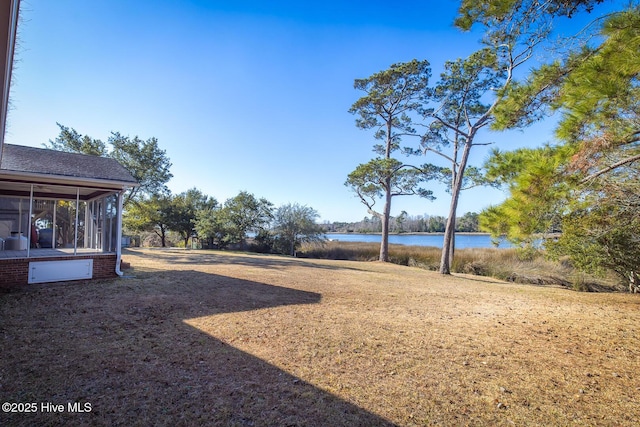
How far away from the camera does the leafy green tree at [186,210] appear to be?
25062 millimetres

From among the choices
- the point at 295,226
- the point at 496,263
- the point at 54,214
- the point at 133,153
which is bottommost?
the point at 496,263

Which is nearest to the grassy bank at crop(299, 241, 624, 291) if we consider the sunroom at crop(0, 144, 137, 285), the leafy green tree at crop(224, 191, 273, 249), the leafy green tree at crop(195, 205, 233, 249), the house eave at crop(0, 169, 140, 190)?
the leafy green tree at crop(224, 191, 273, 249)

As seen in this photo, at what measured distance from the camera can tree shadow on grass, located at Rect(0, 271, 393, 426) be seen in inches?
94.5

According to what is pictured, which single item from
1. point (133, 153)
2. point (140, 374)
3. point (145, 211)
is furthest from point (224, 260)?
point (133, 153)

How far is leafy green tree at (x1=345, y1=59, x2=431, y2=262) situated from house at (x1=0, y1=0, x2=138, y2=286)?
12504 millimetres

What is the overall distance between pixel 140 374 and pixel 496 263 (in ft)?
54.1

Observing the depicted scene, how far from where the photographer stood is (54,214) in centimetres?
1005

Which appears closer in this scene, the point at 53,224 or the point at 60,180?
the point at 60,180

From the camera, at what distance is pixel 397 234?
148 ft

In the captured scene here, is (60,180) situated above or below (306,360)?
above

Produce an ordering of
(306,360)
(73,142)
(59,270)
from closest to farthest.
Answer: (306,360) < (59,270) < (73,142)

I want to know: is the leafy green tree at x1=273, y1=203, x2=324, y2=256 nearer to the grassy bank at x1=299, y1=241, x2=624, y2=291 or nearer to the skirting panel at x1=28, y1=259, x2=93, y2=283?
the grassy bank at x1=299, y1=241, x2=624, y2=291

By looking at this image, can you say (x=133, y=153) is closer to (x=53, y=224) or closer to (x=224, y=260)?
(x=53, y=224)

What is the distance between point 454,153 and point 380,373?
15.6m
